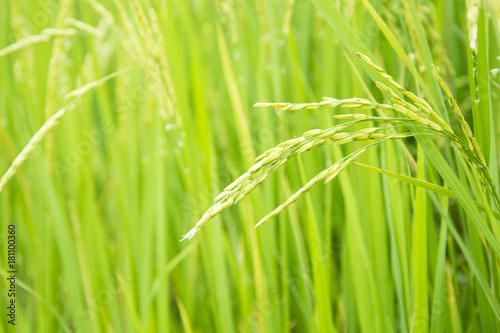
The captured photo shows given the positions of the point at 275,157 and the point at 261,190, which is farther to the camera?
the point at 261,190

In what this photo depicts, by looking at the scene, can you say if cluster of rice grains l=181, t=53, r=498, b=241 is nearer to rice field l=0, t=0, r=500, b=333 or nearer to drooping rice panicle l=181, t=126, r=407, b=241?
drooping rice panicle l=181, t=126, r=407, b=241

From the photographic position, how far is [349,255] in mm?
1038

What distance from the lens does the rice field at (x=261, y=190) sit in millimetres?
877

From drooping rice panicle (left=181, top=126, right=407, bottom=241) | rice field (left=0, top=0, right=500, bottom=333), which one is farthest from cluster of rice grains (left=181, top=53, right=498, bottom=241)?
rice field (left=0, top=0, right=500, bottom=333)

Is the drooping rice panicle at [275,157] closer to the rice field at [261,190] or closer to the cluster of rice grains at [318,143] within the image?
the cluster of rice grains at [318,143]

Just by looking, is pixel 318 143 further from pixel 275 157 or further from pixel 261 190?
pixel 261 190

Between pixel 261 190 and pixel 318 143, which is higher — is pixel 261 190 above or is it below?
below

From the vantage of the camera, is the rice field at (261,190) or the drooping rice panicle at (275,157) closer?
the drooping rice panicle at (275,157)

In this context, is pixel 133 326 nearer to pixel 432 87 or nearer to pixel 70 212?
pixel 70 212

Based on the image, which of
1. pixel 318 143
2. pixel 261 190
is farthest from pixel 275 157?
pixel 261 190

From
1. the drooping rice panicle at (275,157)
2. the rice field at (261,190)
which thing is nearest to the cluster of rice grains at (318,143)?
the drooping rice panicle at (275,157)

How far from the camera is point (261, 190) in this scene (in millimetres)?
1226

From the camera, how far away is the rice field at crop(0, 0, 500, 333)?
0.88m

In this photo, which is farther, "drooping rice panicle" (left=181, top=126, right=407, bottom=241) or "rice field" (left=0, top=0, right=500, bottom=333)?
"rice field" (left=0, top=0, right=500, bottom=333)
